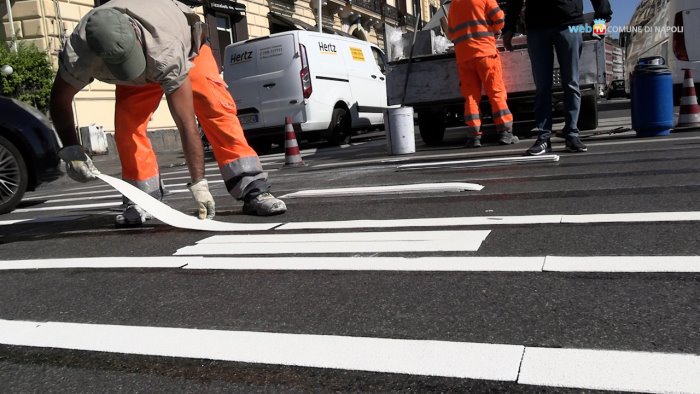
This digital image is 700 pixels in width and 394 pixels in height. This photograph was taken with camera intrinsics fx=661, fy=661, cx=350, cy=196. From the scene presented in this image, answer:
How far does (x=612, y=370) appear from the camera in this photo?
153 centimetres

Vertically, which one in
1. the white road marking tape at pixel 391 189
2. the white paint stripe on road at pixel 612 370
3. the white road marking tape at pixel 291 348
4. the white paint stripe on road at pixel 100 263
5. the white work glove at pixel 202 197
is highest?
the white work glove at pixel 202 197

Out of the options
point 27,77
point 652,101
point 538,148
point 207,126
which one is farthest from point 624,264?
point 27,77

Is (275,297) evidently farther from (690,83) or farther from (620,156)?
(690,83)

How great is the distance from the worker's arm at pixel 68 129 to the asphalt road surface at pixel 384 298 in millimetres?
391

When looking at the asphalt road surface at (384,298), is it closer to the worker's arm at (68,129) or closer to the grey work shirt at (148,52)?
the worker's arm at (68,129)

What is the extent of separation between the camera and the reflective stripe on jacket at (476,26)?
764cm

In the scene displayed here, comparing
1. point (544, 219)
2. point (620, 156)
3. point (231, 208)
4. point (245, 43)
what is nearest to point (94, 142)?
point (245, 43)

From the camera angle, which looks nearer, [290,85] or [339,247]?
[339,247]

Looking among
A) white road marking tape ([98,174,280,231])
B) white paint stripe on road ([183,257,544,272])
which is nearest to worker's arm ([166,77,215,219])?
white road marking tape ([98,174,280,231])

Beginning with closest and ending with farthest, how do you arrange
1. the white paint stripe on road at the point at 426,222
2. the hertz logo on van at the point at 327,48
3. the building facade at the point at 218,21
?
the white paint stripe on road at the point at 426,222 < the hertz logo on van at the point at 327,48 < the building facade at the point at 218,21

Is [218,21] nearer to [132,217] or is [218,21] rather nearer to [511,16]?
[511,16]

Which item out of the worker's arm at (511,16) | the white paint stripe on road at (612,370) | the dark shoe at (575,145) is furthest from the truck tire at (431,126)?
the white paint stripe on road at (612,370)

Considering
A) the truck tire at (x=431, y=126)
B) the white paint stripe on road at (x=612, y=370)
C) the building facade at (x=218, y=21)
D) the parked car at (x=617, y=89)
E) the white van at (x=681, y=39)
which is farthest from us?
the parked car at (x=617, y=89)

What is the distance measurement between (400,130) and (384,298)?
6.07 meters
